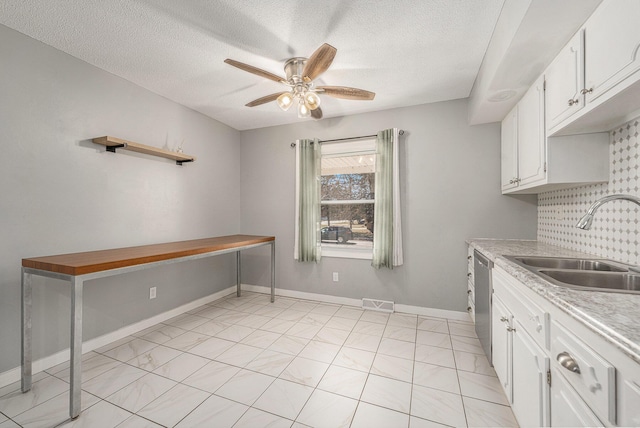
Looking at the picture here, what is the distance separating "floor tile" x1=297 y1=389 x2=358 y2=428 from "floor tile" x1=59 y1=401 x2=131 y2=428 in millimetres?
1046

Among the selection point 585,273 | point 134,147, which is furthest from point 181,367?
point 585,273

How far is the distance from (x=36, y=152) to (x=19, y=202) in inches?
15.3

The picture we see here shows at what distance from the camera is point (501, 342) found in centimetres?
167

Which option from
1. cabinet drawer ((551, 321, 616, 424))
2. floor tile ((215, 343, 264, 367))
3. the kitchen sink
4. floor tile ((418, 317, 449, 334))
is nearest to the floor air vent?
floor tile ((418, 317, 449, 334))

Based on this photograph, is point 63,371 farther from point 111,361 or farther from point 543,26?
point 543,26

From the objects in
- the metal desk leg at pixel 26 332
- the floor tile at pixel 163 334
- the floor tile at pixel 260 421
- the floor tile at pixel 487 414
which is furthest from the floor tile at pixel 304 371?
the metal desk leg at pixel 26 332

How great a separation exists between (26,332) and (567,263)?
359cm

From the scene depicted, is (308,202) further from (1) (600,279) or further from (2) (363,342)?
(1) (600,279)

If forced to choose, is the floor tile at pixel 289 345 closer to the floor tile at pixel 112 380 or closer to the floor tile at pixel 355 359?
the floor tile at pixel 355 359

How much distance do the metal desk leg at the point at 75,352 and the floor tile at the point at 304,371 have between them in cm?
120

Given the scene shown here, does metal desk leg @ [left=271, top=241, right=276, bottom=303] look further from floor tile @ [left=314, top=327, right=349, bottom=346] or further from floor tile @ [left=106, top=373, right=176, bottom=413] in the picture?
floor tile @ [left=106, top=373, right=176, bottom=413]

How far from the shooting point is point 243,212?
4.10 meters

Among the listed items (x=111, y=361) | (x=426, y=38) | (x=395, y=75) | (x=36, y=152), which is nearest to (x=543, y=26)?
(x=426, y=38)

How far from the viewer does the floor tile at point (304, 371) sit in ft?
6.22
